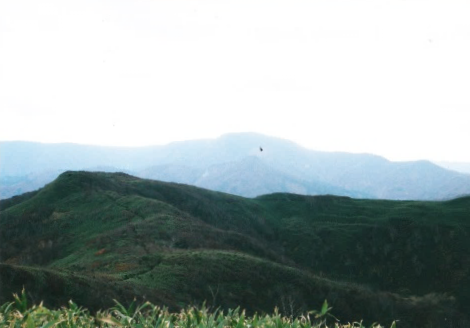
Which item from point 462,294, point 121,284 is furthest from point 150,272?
point 462,294

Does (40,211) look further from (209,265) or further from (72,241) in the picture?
(209,265)

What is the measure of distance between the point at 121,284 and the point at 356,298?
118ft

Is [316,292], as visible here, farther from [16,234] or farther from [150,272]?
[16,234]

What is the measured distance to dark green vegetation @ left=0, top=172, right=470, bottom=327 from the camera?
36031 millimetres

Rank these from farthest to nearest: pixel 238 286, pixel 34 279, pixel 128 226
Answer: pixel 128 226 → pixel 238 286 → pixel 34 279

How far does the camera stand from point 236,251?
2296 inches

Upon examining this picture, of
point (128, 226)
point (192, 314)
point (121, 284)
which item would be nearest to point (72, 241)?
point (128, 226)

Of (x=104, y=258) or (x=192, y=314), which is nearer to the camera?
(x=192, y=314)

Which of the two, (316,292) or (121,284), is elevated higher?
(121,284)

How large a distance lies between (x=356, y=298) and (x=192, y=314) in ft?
178

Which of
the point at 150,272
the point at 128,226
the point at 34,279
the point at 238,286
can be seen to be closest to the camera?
the point at 34,279

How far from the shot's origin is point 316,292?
165ft

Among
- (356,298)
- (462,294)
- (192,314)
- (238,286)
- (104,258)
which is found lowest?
(462,294)

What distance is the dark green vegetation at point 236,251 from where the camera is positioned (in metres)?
36.0
